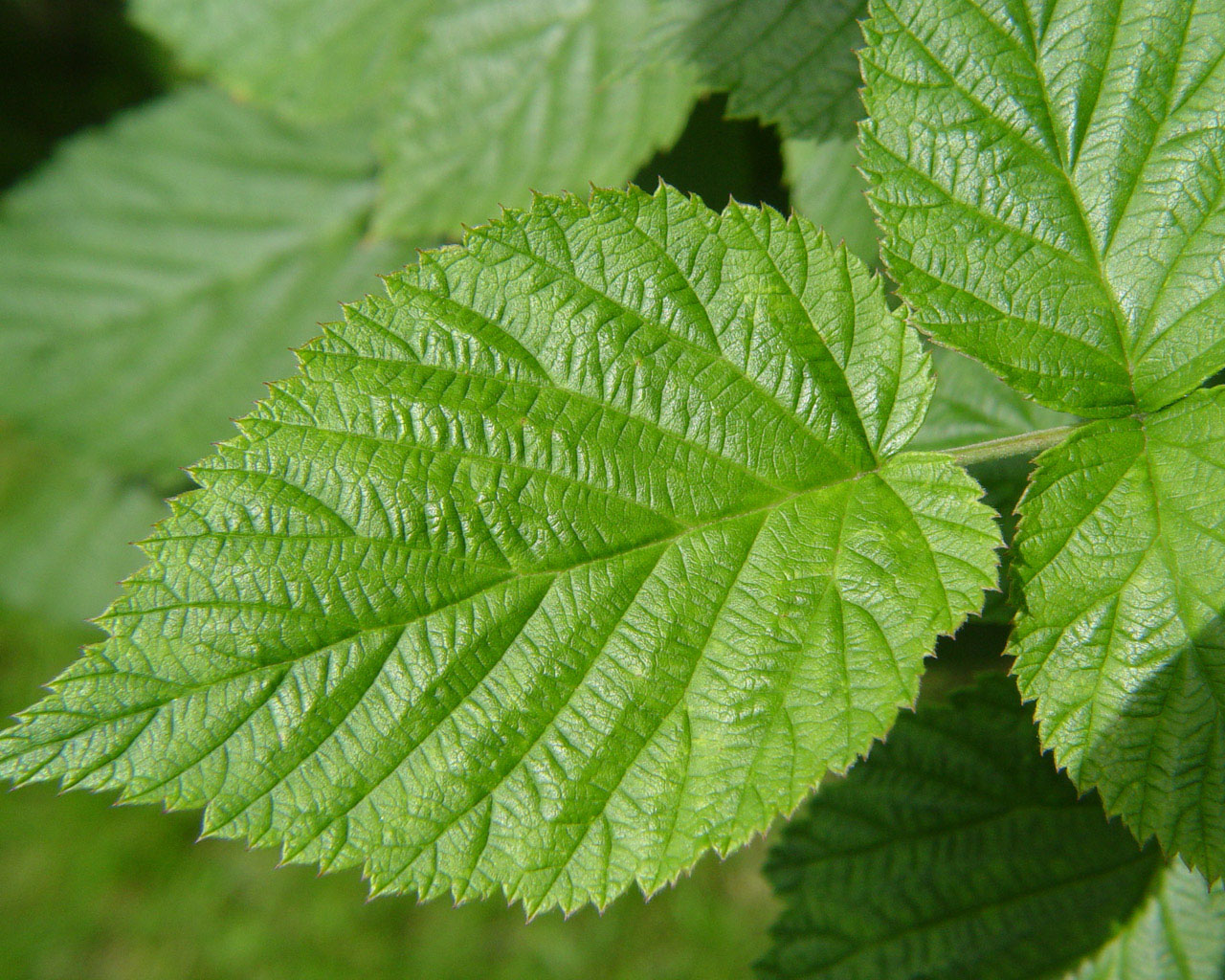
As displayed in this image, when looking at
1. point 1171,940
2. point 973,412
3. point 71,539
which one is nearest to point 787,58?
point 973,412

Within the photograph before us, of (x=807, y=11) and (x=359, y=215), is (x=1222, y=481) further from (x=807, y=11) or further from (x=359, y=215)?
(x=359, y=215)

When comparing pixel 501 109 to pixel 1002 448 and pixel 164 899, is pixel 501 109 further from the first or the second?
pixel 164 899

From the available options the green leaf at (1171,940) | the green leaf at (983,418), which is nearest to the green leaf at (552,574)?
the green leaf at (983,418)

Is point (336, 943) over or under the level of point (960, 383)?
under

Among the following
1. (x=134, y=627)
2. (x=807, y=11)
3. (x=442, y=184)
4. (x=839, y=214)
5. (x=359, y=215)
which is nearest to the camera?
(x=134, y=627)

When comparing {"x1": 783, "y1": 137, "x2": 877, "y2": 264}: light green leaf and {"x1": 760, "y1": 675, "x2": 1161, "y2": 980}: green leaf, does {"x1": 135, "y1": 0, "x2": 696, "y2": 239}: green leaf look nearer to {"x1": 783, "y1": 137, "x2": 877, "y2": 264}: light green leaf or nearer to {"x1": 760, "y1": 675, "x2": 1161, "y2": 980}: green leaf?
{"x1": 783, "y1": 137, "x2": 877, "y2": 264}: light green leaf

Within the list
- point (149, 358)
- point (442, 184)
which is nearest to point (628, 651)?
point (442, 184)

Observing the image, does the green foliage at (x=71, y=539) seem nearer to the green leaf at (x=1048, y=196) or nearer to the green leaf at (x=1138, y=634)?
the green leaf at (x=1048, y=196)
